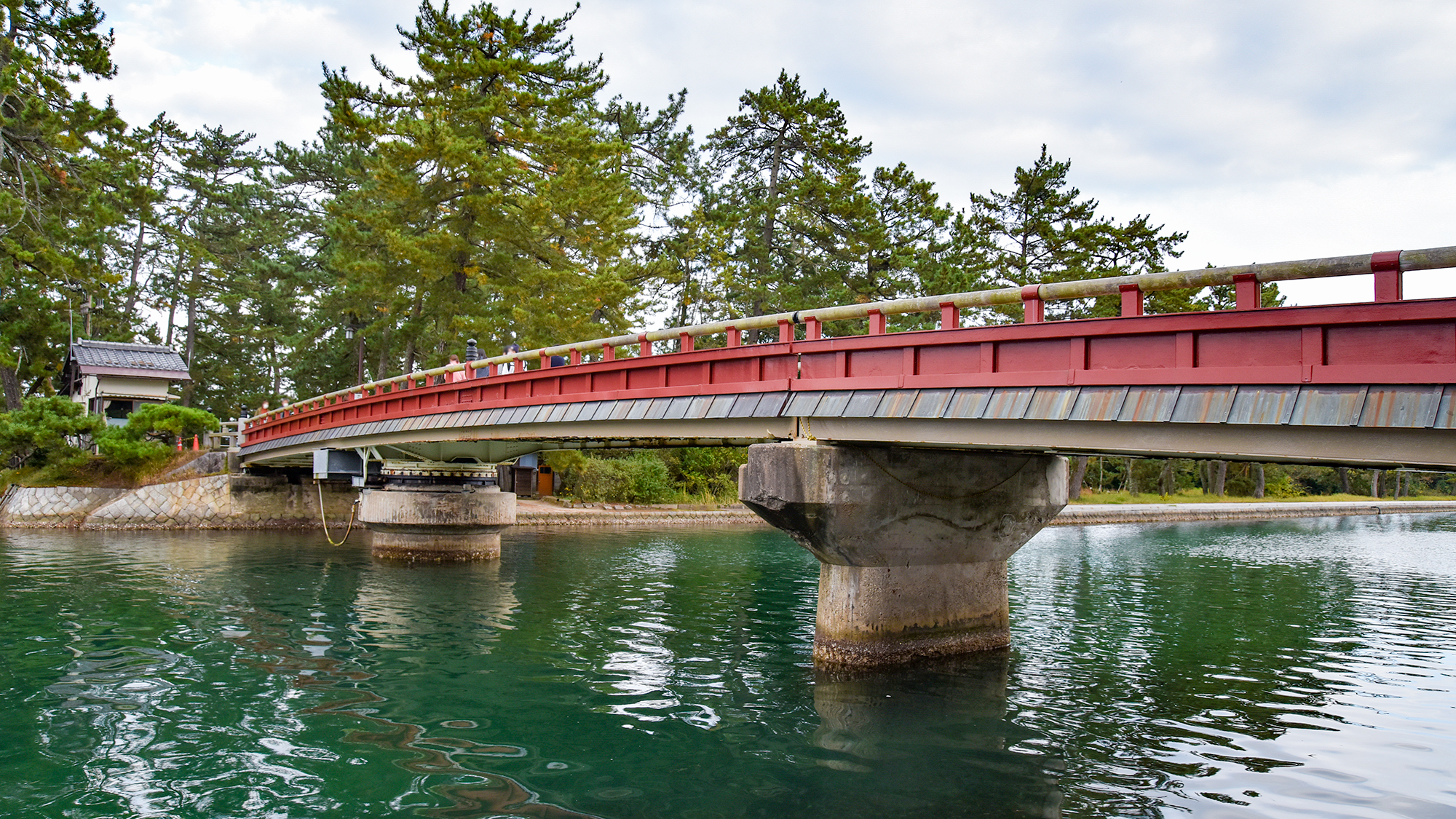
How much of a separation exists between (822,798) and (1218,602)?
549 inches

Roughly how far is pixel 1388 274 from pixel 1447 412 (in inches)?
45.7

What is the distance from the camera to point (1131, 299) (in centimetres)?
854

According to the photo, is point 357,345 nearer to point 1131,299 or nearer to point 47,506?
point 47,506

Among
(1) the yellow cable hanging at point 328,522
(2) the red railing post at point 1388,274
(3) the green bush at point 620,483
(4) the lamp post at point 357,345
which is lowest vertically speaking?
(1) the yellow cable hanging at point 328,522

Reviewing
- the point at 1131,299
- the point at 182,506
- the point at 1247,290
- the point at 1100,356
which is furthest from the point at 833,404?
the point at 182,506

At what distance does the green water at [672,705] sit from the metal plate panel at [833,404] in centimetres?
307

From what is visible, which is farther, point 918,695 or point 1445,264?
point 918,695

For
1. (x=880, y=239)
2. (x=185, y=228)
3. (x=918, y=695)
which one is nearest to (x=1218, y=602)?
(x=918, y=695)

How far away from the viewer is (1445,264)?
661 centimetres

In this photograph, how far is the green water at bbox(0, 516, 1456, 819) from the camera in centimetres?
708

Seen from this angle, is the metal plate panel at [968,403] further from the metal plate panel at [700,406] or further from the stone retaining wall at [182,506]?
the stone retaining wall at [182,506]

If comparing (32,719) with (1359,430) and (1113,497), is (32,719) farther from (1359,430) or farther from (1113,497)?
(1113,497)

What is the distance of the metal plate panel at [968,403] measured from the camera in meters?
9.25

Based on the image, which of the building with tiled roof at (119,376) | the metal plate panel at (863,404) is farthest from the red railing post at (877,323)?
the building with tiled roof at (119,376)
